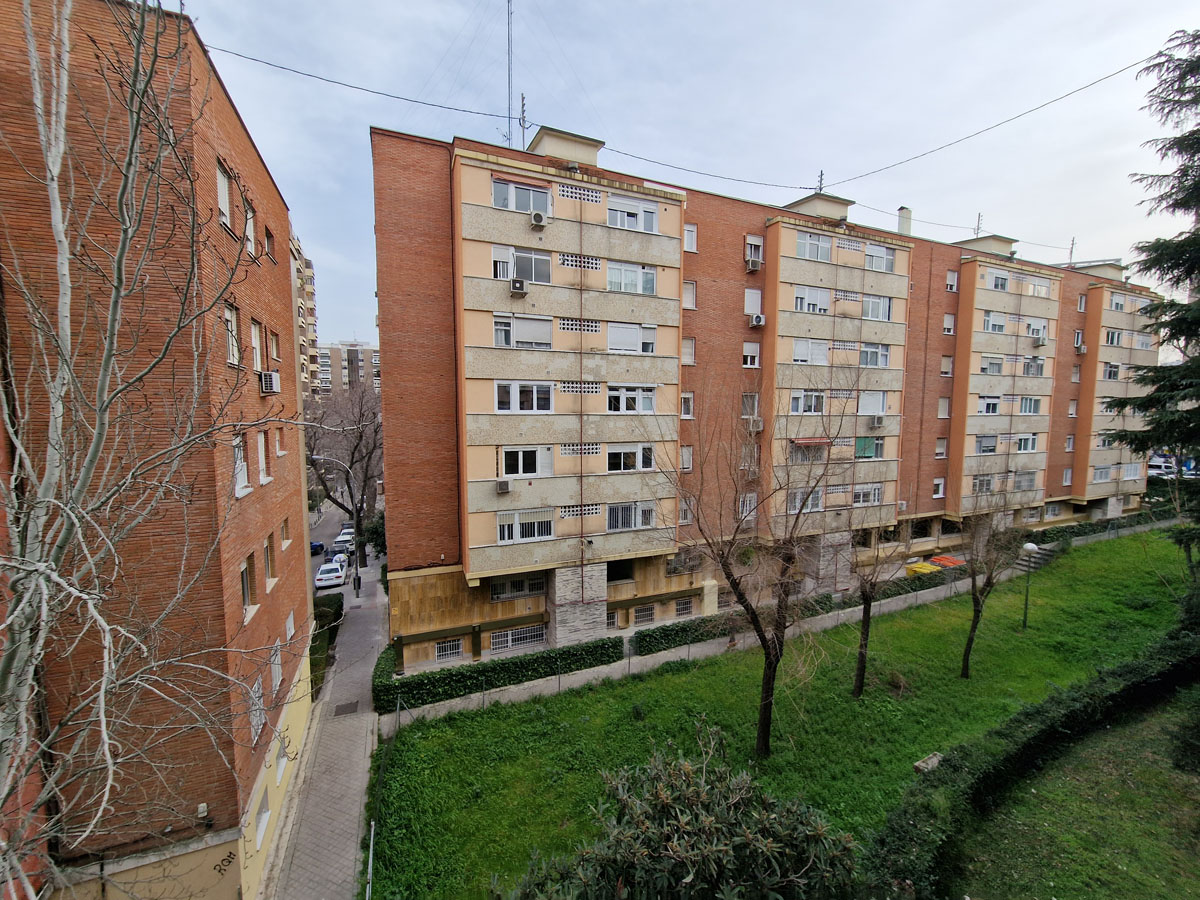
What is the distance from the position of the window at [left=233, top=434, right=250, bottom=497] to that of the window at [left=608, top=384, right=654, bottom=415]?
9490 mm

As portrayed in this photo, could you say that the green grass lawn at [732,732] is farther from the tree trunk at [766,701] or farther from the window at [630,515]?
the window at [630,515]

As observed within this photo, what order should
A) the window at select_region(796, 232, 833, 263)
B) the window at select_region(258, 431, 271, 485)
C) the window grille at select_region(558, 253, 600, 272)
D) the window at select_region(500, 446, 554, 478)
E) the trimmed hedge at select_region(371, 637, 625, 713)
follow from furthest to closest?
1. the window at select_region(796, 232, 833, 263)
2. the window grille at select_region(558, 253, 600, 272)
3. the window at select_region(500, 446, 554, 478)
4. the trimmed hedge at select_region(371, 637, 625, 713)
5. the window at select_region(258, 431, 271, 485)

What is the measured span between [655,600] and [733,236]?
13.2 metres

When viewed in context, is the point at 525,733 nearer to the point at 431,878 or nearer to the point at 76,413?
the point at 431,878

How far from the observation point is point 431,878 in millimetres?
8570

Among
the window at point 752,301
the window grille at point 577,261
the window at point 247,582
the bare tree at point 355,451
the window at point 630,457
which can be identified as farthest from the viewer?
the bare tree at point 355,451

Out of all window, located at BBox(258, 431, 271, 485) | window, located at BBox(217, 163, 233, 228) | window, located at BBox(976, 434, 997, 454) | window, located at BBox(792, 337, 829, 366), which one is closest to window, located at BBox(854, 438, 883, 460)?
window, located at BBox(792, 337, 829, 366)

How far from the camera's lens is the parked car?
24.3 m

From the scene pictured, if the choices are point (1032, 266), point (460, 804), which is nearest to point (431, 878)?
point (460, 804)

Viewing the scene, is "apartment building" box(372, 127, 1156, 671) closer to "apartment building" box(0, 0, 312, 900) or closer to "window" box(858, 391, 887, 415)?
"window" box(858, 391, 887, 415)

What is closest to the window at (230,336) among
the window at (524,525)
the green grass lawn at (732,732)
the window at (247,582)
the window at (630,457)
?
the window at (247,582)

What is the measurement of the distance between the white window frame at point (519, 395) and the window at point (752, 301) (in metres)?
8.62

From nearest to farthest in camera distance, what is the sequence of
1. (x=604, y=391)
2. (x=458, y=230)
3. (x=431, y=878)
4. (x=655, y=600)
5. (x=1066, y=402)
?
(x=431, y=878) < (x=458, y=230) < (x=604, y=391) < (x=655, y=600) < (x=1066, y=402)

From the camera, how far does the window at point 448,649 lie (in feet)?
49.9
